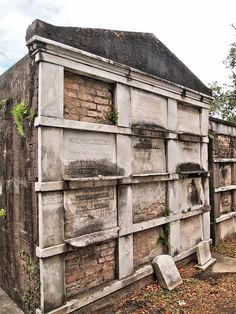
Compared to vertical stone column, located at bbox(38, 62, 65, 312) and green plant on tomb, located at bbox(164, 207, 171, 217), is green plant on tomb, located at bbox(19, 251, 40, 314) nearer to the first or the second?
vertical stone column, located at bbox(38, 62, 65, 312)

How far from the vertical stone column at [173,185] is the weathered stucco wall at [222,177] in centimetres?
207

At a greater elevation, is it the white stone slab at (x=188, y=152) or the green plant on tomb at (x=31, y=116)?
the green plant on tomb at (x=31, y=116)

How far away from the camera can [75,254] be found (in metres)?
3.90

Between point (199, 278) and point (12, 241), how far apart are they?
3.75 metres

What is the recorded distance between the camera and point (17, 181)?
14.0 feet

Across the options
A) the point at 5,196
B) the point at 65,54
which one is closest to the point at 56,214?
the point at 5,196

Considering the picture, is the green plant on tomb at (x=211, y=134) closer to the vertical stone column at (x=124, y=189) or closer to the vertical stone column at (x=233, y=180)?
the vertical stone column at (x=233, y=180)

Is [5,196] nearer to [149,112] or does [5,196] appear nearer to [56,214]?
[56,214]

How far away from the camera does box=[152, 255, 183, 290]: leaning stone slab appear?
4.86 meters

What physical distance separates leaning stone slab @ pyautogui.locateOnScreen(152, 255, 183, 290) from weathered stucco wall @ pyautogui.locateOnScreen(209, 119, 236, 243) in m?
2.73

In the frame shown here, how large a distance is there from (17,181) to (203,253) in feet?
14.7

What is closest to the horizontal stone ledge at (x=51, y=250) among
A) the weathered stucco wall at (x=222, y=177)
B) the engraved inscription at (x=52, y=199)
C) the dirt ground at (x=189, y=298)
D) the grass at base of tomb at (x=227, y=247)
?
the engraved inscription at (x=52, y=199)

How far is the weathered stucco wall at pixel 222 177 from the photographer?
7.36 meters

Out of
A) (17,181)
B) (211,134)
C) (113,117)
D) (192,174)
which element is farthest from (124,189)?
(211,134)
